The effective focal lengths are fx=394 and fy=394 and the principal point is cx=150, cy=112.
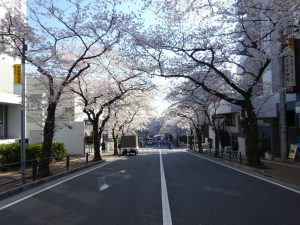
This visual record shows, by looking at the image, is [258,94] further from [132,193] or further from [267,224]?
[267,224]

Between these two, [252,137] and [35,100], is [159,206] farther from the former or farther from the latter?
[252,137]

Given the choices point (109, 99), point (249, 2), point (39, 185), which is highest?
point (249, 2)

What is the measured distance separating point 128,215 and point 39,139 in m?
38.7

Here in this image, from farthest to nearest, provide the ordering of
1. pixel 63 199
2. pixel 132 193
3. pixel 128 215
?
1. pixel 132 193
2. pixel 63 199
3. pixel 128 215

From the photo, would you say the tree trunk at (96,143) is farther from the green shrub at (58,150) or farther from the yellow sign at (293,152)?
the yellow sign at (293,152)

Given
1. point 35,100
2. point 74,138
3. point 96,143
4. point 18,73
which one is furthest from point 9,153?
point 74,138

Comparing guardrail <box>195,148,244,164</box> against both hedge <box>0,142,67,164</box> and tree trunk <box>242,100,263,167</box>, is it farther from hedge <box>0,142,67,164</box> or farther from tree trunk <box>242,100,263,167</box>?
hedge <box>0,142,67,164</box>

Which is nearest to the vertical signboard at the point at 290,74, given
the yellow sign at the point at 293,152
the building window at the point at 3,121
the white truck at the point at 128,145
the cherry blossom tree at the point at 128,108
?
the yellow sign at the point at 293,152

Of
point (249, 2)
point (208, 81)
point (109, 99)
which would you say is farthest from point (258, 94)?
point (249, 2)

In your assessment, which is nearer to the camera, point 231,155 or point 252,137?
point 252,137

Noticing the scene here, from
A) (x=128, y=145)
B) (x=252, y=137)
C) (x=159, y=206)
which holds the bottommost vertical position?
(x=128, y=145)

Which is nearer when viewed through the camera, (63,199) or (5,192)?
(63,199)

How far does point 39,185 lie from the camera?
15539 millimetres

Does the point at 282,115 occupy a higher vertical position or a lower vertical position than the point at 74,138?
higher
